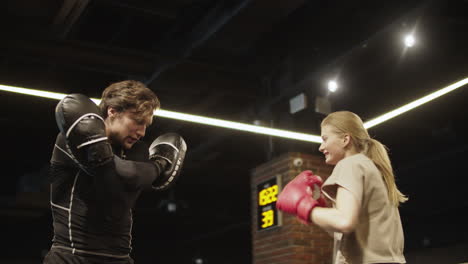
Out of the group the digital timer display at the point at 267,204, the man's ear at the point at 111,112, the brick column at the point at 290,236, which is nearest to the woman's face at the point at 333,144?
the man's ear at the point at 111,112

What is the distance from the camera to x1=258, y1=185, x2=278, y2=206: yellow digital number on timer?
5957 mm

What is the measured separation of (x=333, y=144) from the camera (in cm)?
208

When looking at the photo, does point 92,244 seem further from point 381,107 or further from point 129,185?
point 381,107

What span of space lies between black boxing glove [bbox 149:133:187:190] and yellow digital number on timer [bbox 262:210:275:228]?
369 cm

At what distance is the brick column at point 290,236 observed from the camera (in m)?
5.65

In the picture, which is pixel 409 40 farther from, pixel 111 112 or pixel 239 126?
pixel 111 112

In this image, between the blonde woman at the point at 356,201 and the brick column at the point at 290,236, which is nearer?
the blonde woman at the point at 356,201

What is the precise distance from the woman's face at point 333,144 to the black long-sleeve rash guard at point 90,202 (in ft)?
2.27

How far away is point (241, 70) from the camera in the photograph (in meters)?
6.33

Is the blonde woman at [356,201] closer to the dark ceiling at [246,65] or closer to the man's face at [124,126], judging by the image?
the man's face at [124,126]

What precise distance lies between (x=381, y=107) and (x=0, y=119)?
16.4ft

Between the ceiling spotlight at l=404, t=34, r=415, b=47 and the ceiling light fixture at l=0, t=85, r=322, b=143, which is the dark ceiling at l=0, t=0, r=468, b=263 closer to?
the ceiling spotlight at l=404, t=34, r=415, b=47

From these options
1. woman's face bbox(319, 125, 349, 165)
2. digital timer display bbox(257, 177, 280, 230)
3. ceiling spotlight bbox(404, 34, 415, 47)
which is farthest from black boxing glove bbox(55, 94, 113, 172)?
digital timer display bbox(257, 177, 280, 230)

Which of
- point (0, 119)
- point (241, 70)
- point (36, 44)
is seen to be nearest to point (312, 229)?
point (241, 70)
